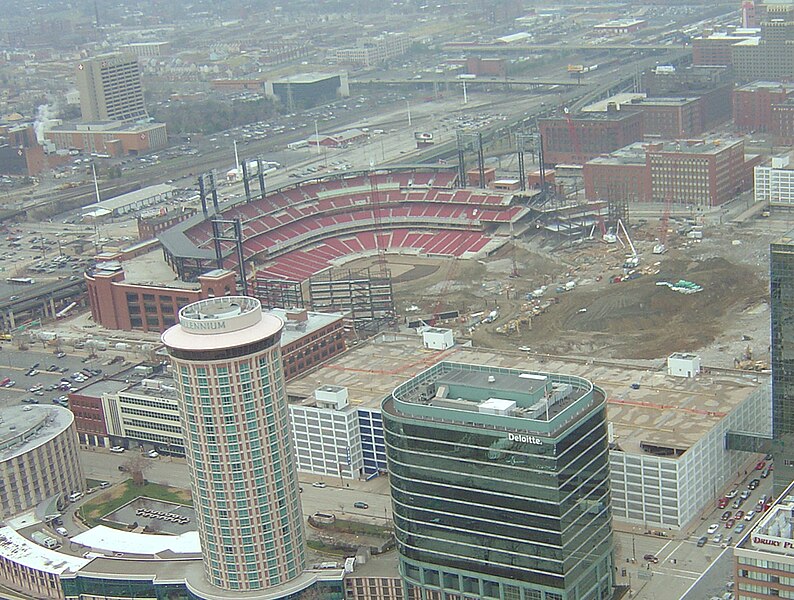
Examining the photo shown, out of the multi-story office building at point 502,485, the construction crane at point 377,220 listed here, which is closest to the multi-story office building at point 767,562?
the multi-story office building at point 502,485

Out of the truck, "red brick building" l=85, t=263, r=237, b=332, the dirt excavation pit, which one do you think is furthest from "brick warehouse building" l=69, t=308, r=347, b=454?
the truck

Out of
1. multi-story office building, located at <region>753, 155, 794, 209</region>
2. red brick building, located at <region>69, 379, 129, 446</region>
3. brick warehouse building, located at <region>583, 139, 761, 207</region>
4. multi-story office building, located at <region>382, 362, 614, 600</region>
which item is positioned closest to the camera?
multi-story office building, located at <region>382, 362, 614, 600</region>

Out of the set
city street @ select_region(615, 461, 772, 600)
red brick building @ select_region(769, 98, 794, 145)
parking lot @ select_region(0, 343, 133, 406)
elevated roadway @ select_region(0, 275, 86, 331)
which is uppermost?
red brick building @ select_region(769, 98, 794, 145)

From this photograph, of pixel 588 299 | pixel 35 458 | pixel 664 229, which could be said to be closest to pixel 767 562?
pixel 35 458

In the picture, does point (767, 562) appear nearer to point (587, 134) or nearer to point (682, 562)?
point (682, 562)

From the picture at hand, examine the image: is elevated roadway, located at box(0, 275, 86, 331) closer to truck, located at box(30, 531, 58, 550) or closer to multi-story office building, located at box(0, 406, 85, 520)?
multi-story office building, located at box(0, 406, 85, 520)

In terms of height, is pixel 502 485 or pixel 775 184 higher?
pixel 502 485
